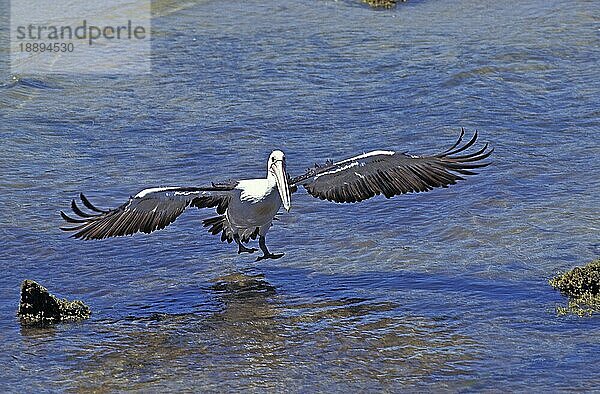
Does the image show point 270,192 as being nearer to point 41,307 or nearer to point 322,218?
point 322,218

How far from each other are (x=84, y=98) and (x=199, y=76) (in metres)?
1.58

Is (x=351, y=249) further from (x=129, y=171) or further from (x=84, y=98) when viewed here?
(x=84, y=98)

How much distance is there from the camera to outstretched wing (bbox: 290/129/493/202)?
28.7ft

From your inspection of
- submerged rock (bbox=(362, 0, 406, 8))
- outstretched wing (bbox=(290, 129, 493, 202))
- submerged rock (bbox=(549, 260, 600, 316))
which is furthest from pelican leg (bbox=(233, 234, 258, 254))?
submerged rock (bbox=(362, 0, 406, 8))

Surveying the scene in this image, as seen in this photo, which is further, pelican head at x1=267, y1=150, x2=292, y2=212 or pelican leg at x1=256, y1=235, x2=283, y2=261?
pelican leg at x1=256, y1=235, x2=283, y2=261

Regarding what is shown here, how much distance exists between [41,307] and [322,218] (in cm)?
299

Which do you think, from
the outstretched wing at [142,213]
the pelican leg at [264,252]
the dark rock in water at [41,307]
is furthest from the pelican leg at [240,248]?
the dark rock in water at [41,307]

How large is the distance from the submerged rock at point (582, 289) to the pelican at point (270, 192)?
105cm

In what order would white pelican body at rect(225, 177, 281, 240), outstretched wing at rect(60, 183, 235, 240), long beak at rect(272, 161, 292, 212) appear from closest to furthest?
outstretched wing at rect(60, 183, 235, 240)
long beak at rect(272, 161, 292, 212)
white pelican body at rect(225, 177, 281, 240)

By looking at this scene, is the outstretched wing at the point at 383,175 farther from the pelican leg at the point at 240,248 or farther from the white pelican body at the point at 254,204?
the pelican leg at the point at 240,248

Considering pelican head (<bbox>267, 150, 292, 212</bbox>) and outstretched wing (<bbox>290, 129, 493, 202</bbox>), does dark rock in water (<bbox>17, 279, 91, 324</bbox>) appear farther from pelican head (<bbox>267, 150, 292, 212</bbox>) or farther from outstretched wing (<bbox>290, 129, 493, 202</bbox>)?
outstretched wing (<bbox>290, 129, 493, 202</bbox>)

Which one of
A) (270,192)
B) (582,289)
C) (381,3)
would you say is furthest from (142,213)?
(381,3)

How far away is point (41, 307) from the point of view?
7.79 metres

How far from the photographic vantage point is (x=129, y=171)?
37.1ft
